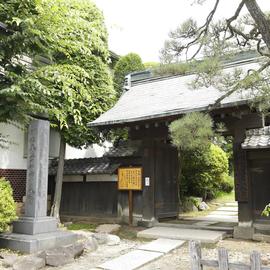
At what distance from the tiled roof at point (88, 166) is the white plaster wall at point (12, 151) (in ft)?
4.53

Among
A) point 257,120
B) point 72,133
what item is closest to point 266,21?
point 257,120

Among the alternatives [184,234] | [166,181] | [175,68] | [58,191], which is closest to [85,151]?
[58,191]

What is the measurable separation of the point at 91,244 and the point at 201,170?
9960mm

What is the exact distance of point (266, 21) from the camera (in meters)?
5.48

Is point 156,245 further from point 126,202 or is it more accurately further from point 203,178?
point 203,178

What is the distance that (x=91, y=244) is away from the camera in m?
8.74

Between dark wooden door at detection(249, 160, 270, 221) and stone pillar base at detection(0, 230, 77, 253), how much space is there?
5446mm

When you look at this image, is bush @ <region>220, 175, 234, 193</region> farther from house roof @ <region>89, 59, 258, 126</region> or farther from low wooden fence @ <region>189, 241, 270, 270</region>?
low wooden fence @ <region>189, 241, 270, 270</region>

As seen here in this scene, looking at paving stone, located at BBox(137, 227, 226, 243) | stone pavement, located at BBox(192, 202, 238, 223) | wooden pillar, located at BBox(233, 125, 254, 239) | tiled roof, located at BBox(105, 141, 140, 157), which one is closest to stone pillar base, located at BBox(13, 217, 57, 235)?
paving stone, located at BBox(137, 227, 226, 243)

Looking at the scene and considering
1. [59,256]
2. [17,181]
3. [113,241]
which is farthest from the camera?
[17,181]

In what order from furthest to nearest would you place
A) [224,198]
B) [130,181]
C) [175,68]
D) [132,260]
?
[224,198], [130,181], [132,260], [175,68]

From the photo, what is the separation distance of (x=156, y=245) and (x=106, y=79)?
6.91m

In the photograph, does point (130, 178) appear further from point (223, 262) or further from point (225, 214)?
point (223, 262)

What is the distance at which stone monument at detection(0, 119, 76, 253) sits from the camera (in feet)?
25.2
